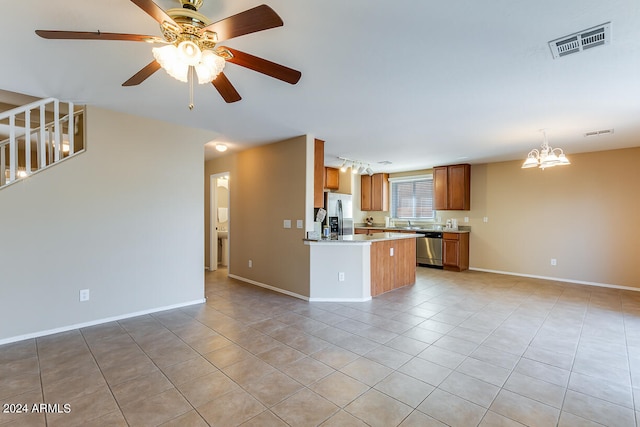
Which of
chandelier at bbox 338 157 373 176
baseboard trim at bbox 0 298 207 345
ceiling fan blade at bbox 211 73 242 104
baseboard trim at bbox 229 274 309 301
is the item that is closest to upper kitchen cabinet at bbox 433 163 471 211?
chandelier at bbox 338 157 373 176

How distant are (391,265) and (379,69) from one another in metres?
3.35

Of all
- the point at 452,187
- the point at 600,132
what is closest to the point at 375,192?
the point at 452,187

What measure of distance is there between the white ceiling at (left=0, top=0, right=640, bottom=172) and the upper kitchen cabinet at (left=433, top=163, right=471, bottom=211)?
237 cm

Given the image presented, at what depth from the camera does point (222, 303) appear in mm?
4125

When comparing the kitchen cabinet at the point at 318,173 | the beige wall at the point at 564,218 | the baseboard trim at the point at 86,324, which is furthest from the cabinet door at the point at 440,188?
the baseboard trim at the point at 86,324

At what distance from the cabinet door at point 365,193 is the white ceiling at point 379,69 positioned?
154 inches

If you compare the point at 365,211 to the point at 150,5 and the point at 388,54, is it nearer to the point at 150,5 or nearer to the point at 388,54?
the point at 388,54

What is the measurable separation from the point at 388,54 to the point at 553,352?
3056 mm

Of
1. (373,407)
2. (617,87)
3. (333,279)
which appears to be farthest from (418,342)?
(617,87)

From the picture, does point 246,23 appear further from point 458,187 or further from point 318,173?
point 458,187

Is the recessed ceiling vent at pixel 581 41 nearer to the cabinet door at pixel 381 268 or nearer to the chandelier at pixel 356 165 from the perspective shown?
the cabinet door at pixel 381 268

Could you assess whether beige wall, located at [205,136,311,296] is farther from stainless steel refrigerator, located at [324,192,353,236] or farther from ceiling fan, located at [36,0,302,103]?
ceiling fan, located at [36,0,302,103]

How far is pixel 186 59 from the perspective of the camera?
61.7 inches

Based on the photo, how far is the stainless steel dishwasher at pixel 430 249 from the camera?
675 cm
